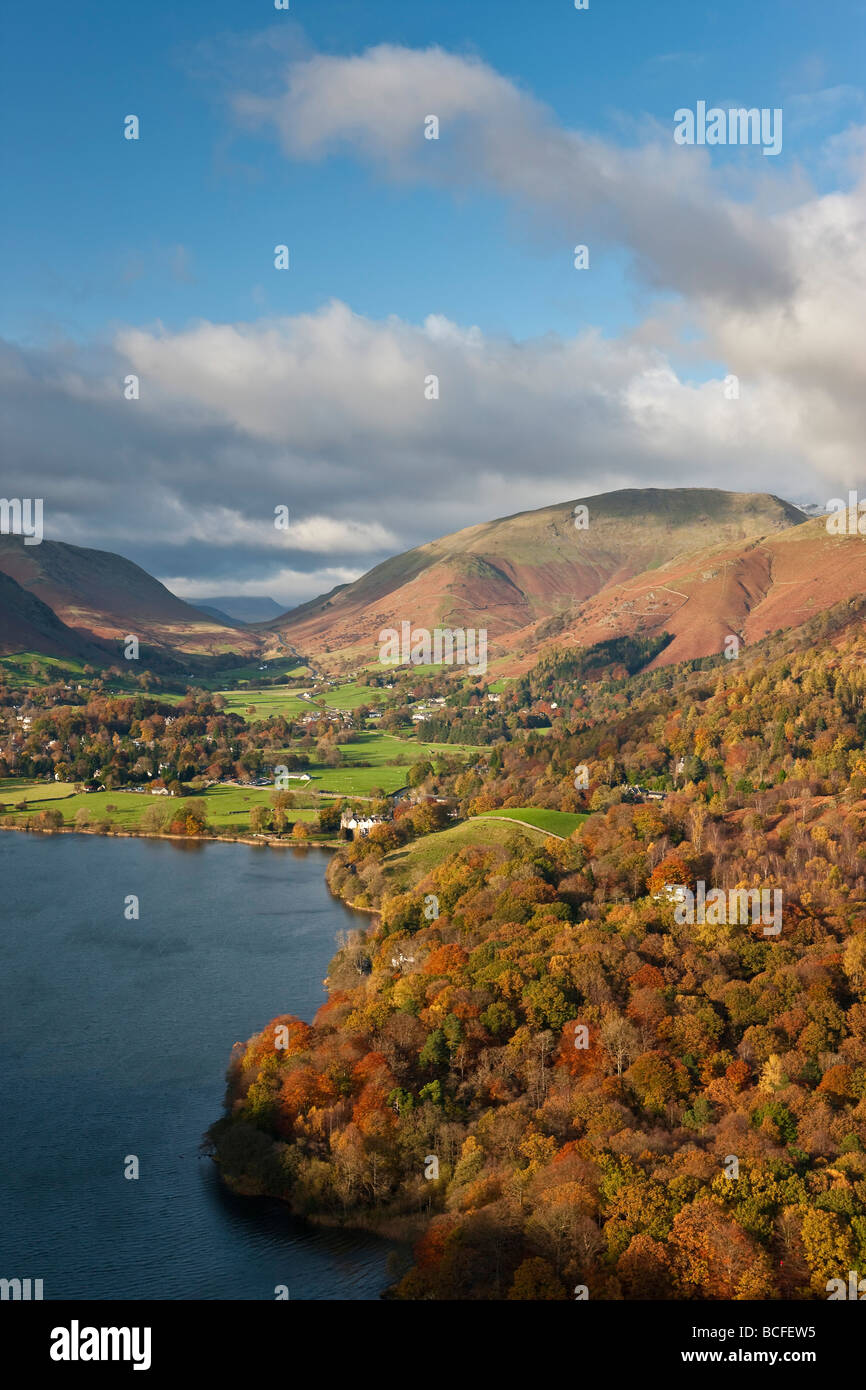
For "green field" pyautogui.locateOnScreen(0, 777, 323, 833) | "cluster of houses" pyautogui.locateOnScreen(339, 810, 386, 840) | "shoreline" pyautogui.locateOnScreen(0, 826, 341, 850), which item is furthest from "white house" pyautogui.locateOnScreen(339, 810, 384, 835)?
"green field" pyautogui.locateOnScreen(0, 777, 323, 833)

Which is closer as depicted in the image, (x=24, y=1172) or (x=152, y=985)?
(x=24, y=1172)

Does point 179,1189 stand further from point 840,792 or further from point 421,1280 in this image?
point 840,792

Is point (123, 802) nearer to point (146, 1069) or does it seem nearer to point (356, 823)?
point (356, 823)

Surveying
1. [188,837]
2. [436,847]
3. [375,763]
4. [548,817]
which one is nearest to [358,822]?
[188,837]

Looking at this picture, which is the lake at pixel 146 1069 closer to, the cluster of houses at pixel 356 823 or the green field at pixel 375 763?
the cluster of houses at pixel 356 823

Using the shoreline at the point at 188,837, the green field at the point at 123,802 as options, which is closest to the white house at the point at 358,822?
the shoreline at the point at 188,837

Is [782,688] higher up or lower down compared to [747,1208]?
higher up
